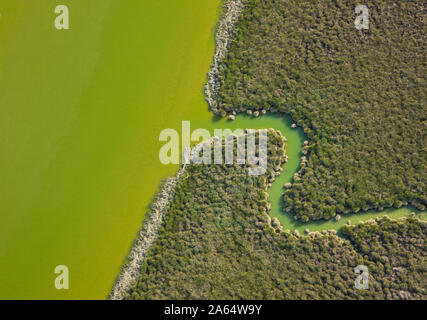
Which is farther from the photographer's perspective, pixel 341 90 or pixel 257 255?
pixel 341 90

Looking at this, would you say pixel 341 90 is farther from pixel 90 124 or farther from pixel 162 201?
pixel 90 124

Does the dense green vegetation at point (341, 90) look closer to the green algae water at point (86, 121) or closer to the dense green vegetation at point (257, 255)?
the dense green vegetation at point (257, 255)

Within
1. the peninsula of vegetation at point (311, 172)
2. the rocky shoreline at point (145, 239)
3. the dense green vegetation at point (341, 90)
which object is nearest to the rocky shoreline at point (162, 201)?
the rocky shoreline at point (145, 239)

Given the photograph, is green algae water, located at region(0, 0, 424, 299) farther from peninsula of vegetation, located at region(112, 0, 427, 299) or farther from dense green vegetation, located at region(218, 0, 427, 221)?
dense green vegetation, located at region(218, 0, 427, 221)

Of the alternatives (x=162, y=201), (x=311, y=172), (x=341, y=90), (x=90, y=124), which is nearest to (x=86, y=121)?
(x=90, y=124)
